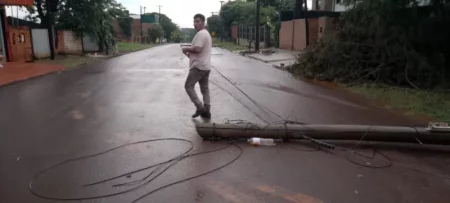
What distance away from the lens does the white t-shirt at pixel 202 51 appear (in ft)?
21.8

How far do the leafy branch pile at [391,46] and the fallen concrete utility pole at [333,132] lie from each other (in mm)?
6593

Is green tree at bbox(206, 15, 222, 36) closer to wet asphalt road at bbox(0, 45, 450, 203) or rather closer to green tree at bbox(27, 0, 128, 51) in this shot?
green tree at bbox(27, 0, 128, 51)

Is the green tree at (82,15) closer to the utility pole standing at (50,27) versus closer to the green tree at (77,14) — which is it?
the green tree at (77,14)

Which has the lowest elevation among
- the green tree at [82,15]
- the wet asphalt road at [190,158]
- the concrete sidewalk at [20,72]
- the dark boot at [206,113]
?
the wet asphalt road at [190,158]

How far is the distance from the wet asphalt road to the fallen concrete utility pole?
0.16 meters

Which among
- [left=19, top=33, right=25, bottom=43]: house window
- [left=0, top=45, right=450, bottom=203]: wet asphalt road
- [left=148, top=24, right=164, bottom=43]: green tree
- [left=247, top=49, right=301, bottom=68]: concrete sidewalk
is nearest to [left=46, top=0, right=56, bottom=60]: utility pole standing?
[left=19, top=33, right=25, bottom=43]: house window

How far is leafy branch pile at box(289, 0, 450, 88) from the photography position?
11.7m

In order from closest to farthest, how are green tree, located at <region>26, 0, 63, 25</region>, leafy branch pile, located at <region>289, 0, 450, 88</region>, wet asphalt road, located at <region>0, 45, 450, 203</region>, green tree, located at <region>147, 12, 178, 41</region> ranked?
wet asphalt road, located at <region>0, 45, 450, 203</region>
leafy branch pile, located at <region>289, 0, 450, 88</region>
green tree, located at <region>26, 0, 63, 25</region>
green tree, located at <region>147, 12, 178, 41</region>

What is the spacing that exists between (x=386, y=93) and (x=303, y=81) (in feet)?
11.9

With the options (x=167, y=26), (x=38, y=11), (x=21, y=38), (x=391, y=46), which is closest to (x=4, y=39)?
(x=21, y=38)

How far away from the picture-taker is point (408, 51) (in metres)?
11.8

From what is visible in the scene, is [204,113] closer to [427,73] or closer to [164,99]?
[164,99]

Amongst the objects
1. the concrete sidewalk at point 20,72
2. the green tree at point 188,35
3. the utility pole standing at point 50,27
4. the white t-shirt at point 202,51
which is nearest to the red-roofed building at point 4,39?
the concrete sidewalk at point 20,72

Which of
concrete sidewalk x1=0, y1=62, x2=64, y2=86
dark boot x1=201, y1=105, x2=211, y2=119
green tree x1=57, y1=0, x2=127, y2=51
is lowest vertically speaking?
dark boot x1=201, y1=105, x2=211, y2=119
